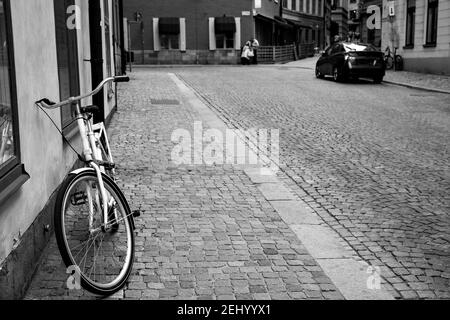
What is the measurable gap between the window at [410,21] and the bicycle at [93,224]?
25179 mm

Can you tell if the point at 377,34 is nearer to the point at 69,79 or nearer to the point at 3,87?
the point at 69,79

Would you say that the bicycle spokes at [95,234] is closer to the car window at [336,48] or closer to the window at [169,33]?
the car window at [336,48]

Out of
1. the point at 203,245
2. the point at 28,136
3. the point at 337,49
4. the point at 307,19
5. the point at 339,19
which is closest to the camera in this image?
the point at 28,136

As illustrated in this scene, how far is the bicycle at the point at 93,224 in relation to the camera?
13.1 ft

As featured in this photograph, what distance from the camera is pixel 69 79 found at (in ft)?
23.1

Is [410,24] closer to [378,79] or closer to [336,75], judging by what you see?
[378,79]

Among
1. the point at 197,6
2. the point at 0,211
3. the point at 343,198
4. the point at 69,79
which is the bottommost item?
Result: the point at 343,198

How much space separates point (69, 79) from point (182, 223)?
2.39 metres

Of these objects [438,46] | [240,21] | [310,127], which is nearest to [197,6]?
[240,21]

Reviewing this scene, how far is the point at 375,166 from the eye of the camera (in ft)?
27.5

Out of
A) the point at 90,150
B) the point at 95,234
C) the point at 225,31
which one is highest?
the point at 225,31

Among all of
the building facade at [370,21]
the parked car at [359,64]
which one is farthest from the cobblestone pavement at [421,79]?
the building facade at [370,21]

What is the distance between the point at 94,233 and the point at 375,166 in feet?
16.3

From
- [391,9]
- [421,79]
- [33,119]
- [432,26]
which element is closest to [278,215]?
[33,119]
